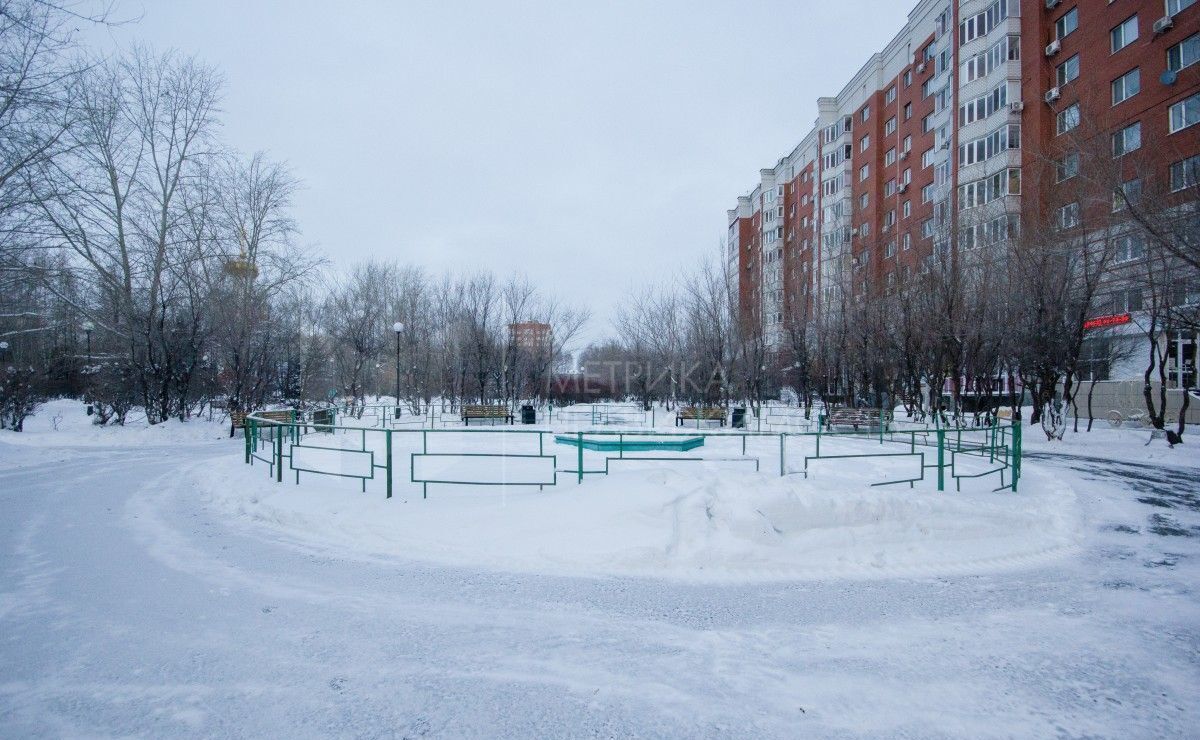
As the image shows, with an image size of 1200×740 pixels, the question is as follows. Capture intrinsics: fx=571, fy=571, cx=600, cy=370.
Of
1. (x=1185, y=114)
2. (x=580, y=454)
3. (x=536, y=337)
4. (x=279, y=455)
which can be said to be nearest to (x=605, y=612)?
(x=580, y=454)

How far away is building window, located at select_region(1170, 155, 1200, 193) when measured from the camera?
12.7 m

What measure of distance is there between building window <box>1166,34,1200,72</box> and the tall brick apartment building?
5 centimetres

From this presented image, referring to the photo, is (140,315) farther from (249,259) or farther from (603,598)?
(603,598)

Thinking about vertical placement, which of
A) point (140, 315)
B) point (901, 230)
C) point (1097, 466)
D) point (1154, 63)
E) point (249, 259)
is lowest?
point (1097, 466)

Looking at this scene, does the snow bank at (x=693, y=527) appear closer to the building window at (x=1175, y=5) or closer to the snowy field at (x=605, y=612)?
the snowy field at (x=605, y=612)

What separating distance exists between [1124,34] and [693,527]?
3224cm

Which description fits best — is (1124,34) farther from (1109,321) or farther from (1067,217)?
(1067,217)

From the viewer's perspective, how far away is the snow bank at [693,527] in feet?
19.6

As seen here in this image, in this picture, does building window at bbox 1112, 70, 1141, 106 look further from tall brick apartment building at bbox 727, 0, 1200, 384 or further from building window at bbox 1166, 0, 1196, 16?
building window at bbox 1166, 0, 1196, 16

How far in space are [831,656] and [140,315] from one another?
27.9 metres

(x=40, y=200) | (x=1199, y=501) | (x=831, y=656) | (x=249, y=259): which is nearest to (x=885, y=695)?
(x=831, y=656)

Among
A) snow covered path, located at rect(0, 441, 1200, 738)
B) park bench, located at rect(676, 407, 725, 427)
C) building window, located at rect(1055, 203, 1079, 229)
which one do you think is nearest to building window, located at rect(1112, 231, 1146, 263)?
building window, located at rect(1055, 203, 1079, 229)

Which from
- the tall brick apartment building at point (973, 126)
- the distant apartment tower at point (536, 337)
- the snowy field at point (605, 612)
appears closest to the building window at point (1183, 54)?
the tall brick apartment building at point (973, 126)

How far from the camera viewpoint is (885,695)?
340cm
